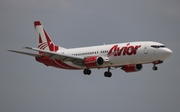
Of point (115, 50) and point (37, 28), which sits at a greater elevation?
point (37, 28)

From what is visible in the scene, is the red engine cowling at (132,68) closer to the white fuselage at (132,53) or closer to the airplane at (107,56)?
the airplane at (107,56)

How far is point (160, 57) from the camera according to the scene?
97250 millimetres

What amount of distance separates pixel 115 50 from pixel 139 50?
451cm

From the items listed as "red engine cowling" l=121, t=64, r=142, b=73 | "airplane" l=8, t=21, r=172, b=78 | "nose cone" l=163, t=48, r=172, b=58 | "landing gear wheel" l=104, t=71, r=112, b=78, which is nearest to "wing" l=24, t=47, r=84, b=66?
"airplane" l=8, t=21, r=172, b=78

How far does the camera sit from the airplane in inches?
3856

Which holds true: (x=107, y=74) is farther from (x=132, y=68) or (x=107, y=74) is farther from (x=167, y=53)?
(x=167, y=53)

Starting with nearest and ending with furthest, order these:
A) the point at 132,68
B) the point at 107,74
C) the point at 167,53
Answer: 1. the point at 167,53
2. the point at 132,68
3. the point at 107,74

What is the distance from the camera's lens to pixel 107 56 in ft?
335

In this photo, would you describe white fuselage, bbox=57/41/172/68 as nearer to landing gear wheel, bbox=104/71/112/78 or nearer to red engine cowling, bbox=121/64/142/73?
red engine cowling, bbox=121/64/142/73

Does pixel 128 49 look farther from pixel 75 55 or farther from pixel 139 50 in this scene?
pixel 75 55

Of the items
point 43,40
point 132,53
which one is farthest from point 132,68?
point 43,40

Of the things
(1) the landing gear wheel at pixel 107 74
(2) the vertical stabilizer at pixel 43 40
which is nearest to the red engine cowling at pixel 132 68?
Answer: (1) the landing gear wheel at pixel 107 74

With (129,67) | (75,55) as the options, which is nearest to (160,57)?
(129,67)

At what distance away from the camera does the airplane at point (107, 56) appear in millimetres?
97938
